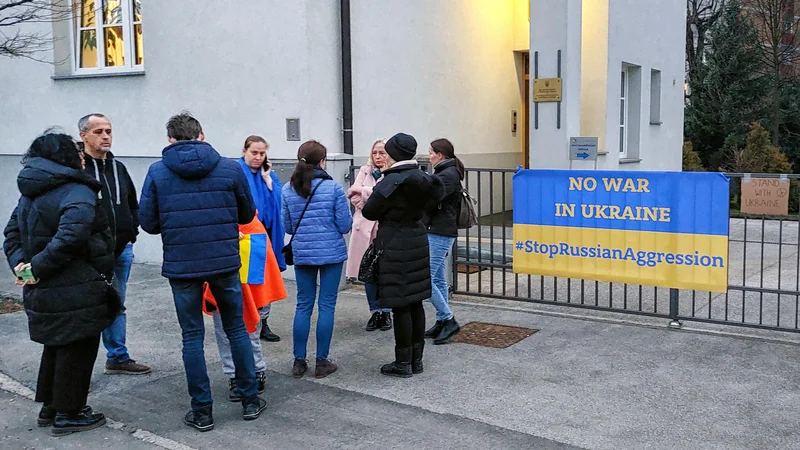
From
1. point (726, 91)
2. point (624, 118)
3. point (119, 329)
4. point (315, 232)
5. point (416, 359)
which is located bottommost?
point (416, 359)

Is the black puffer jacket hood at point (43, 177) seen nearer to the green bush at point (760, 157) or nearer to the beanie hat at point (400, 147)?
the beanie hat at point (400, 147)

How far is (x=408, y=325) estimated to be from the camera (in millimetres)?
5934

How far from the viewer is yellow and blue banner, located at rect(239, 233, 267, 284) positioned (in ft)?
17.9

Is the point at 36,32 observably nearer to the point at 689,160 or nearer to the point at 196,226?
the point at 196,226

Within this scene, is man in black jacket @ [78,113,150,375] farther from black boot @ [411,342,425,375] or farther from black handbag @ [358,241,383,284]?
black boot @ [411,342,425,375]

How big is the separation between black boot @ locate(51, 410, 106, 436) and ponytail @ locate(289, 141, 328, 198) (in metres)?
2.07

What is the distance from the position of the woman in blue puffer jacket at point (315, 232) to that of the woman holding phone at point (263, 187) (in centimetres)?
48

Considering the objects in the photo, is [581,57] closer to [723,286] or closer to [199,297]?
[723,286]

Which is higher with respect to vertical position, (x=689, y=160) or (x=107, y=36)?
(x=107, y=36)

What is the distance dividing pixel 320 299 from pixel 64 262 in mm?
1918

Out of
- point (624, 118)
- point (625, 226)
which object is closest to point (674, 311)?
point (625, 226)

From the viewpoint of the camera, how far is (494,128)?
1402cm

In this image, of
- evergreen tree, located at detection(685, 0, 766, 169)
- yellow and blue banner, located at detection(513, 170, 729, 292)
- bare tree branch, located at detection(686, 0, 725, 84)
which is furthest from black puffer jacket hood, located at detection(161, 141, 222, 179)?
bare tree branch, located at detection(686, 0, 725, 84)

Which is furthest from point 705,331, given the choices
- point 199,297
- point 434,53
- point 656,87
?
point 656,87
